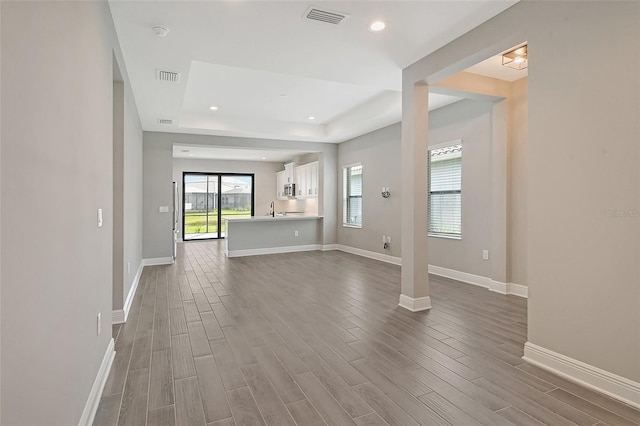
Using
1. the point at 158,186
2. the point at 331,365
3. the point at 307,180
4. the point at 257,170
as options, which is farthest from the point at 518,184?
the point at 257,170

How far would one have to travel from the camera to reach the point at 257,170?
12.3 meters

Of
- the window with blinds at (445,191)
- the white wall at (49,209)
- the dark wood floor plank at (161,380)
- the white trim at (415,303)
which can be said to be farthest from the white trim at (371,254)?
the white wall at (49,209)

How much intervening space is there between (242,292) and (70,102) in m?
3.43

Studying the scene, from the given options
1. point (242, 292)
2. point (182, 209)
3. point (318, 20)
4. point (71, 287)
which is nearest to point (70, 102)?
point (71, 287)

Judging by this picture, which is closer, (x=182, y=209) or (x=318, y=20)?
(x=318, y=20)

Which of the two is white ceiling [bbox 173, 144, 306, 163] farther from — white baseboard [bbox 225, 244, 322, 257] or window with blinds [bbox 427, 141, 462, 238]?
window with blinds [bbox 427, 141, 462, 238]

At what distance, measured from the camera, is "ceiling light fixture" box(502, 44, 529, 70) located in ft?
12.3

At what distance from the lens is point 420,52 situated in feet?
11.6

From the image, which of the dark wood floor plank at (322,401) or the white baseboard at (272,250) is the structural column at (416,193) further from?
the white baseboard at (272,250)

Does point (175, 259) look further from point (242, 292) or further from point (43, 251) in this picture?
point (43, 251)

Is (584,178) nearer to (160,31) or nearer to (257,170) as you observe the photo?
(160,31)

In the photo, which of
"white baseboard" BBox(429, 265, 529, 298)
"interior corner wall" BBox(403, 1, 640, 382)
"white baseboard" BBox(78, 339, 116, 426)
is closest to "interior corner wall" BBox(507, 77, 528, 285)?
"white baseboard" BBox(429, 265, 529, 298)

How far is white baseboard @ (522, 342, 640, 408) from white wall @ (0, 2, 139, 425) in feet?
9.53

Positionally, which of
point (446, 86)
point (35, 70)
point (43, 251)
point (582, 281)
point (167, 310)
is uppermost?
point (446, 86)
